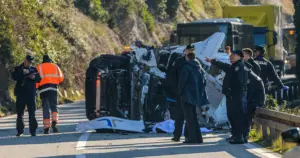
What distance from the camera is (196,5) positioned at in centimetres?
6781

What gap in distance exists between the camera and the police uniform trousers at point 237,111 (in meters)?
14.5

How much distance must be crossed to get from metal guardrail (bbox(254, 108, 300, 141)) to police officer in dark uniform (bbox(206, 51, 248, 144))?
1.69 feet

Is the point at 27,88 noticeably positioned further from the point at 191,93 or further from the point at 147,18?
the point at 147,18

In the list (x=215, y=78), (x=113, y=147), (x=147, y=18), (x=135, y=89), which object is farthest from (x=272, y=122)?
(x=147, y=18)

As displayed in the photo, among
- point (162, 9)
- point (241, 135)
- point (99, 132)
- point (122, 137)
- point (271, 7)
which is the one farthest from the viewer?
point (162, 9)

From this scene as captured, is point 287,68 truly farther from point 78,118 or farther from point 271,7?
point 78,118

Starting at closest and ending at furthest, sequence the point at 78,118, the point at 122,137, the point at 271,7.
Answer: the point at 122,137
the point at 78,118
the point at 271,7

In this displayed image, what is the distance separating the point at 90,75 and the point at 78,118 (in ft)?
15.6

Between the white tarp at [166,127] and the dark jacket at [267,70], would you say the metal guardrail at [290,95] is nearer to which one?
the dark jacket at [267,70]

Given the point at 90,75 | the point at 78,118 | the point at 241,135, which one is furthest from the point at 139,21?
the point at 241,135

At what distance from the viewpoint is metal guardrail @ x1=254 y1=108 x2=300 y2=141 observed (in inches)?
513

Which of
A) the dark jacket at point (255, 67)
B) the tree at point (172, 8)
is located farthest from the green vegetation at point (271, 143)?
the tree at point (172, 8)

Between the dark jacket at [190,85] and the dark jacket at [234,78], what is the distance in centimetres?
42

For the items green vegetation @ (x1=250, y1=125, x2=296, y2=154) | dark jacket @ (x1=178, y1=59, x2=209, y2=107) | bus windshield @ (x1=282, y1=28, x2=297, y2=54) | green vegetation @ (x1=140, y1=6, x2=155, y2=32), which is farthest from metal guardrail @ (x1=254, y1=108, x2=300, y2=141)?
bus windshield @ (x1=282, y1=28, x2=297, y2=54)
